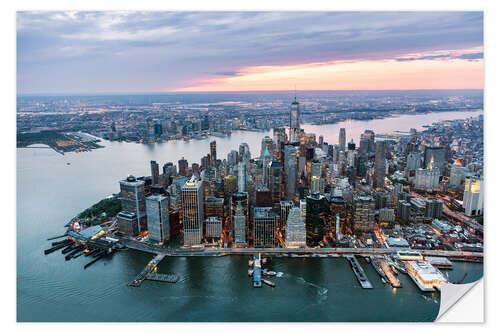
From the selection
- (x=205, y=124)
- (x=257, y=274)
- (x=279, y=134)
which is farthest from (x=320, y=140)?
(x=257, y=274)

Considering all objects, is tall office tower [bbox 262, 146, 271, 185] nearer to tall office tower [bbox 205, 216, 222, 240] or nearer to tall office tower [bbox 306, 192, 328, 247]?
tall office tower [bbox 306, 192, 328, 247]

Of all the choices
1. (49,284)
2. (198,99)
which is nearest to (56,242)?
(49,284)

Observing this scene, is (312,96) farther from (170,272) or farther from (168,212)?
(170,272)

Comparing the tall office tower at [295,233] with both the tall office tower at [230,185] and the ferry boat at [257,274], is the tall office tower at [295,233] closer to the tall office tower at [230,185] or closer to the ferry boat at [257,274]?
the ferry boat at [257,274]

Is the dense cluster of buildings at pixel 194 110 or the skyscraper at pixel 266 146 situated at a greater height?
the dense cluster of buildings at pixel 194 110

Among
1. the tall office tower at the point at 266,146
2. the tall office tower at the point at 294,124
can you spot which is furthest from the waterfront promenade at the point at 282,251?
the tall office tower at the point at 266,146

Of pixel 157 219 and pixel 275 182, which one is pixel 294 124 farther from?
pixel 157 219
